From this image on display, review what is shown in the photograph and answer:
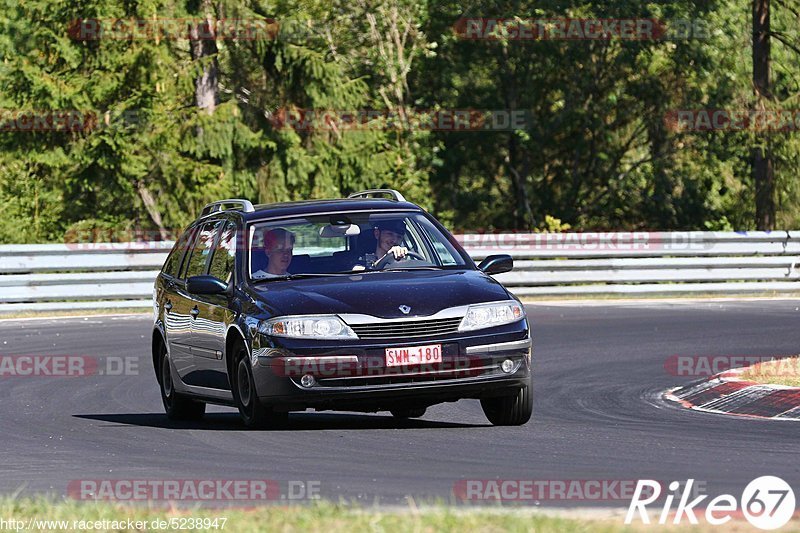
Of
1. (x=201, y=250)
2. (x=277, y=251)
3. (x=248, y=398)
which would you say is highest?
(x=277, y=251)

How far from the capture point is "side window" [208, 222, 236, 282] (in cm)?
1164

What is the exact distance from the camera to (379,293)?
34.3 ft

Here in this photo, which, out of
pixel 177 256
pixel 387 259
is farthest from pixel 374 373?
pixel 177 256

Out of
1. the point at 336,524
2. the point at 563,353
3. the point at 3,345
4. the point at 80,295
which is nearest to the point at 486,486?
the point at 336,524

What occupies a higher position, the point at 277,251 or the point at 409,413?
the point at 277,251

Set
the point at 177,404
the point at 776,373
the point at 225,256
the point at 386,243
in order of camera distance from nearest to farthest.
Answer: the point at 386,243, the point at 225,256, the point at 177,404, the point at 776,373

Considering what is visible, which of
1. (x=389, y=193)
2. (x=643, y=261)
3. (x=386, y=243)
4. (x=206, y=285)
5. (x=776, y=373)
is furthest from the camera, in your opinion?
(x=643, y=261)

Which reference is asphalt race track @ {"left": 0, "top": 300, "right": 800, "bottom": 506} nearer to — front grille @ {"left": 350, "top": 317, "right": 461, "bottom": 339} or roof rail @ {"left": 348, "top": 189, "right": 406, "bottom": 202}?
front grille @ {"left": 350, "top": 317, "right": 461, "bottom": 339}

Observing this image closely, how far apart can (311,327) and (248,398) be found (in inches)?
35.0

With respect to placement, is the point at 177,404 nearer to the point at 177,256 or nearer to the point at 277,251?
the point at 177,256

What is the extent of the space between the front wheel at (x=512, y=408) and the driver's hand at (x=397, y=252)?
1.22m

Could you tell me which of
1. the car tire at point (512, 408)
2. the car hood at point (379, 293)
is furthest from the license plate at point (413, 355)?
the car tire at point (512, 408)

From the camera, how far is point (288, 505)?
743 centimetres

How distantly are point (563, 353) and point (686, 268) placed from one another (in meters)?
9.32
